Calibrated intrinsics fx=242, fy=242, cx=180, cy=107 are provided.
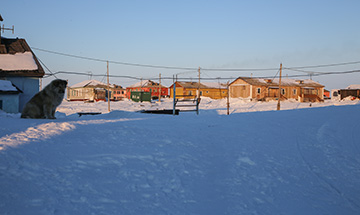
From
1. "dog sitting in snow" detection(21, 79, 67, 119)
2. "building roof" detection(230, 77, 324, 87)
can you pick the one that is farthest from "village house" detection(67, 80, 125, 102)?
"dog sitting in snow" detection(21, 79, 67, 119)

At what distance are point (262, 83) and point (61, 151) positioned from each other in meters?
55.0

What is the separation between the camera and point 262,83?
5547 centimetres

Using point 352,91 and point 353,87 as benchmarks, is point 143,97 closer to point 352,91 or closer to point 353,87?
point 352,91

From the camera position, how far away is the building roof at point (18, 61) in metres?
19.9

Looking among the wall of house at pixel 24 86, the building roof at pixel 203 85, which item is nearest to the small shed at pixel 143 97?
the building roof at pixel 203 85

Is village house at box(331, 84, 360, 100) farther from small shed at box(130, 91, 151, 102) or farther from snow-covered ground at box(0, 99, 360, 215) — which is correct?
snow-covered ground at box(0, 99, 360, 215)

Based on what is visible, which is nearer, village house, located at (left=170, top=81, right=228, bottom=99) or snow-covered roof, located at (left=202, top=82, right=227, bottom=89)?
village house, located at (left=170, top=81, right=228, bottom=99)

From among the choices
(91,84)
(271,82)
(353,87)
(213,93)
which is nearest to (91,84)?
(91,84)

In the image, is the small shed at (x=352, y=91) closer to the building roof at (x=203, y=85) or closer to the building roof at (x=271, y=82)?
the building roof at (x=271, y=82)

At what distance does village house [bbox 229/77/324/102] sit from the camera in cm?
5434

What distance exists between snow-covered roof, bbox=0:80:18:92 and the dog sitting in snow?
11475 millimetres

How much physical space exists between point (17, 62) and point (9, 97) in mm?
3536

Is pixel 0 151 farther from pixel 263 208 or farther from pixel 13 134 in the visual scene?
pixel 263 208

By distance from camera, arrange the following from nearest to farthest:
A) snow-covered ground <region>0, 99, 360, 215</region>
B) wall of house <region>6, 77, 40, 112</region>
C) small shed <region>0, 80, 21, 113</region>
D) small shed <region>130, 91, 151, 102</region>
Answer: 1. snow-covered ground <region>0, 99, 360, 215</region>
2. small shed <region>0, 80, 21, 113</region>
3. wall of house <region>6, 77, 40, 112</region>
4. small shed <region>130, 91, 151, 102</region>
